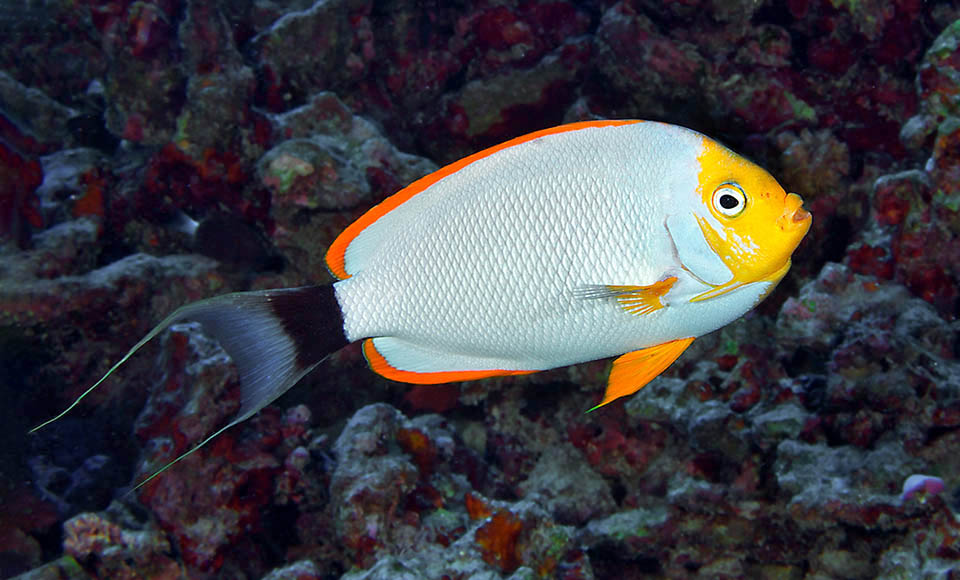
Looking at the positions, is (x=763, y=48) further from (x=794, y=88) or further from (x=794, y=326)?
(x=794, y=326)

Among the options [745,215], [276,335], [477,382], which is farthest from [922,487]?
[477,382]

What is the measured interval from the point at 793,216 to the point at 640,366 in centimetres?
58

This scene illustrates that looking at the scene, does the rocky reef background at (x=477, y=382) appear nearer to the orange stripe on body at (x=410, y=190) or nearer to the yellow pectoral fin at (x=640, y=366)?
the yellow pectoral fin at (x=640, y=366)

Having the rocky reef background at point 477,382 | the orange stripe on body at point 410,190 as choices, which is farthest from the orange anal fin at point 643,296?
the rocky reef background at point 477,382

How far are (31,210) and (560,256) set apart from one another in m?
3.86

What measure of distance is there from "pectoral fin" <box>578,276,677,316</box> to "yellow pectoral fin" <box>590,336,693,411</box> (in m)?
0.19

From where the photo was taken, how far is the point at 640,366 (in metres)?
1.74

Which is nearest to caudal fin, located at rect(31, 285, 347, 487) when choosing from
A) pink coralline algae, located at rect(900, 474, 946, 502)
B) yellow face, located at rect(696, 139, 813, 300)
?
yellow face, located at rect(696, 139, 813, 300)

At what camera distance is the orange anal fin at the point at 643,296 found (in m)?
1.55

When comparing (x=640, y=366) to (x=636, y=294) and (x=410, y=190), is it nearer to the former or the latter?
(x=636, y=294)

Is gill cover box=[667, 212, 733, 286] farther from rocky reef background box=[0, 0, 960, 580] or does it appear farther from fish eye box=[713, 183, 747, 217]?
rocky reef background box=[0, 0, 960, 580]

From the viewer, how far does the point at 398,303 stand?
1.72 meters

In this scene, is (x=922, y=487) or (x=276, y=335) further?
(x=922, y=487)

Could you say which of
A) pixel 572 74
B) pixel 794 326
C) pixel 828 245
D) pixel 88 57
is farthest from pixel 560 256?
pixel 88 57
